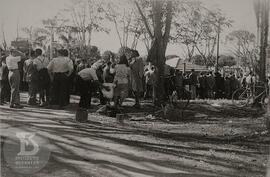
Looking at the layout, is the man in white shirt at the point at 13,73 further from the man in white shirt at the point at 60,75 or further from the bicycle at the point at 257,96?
the bicycle at the point at 257,96

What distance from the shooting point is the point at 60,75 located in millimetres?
13383

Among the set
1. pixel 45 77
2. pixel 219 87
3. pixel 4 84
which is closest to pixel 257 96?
pixel 219 87

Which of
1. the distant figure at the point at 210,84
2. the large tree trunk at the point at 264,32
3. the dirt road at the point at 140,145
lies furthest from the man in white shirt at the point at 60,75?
the distant figure at the point at 210,84

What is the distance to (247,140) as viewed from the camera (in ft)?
34.1

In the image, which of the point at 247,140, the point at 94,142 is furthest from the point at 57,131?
the point at 247,140

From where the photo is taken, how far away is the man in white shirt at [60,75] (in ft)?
43.3

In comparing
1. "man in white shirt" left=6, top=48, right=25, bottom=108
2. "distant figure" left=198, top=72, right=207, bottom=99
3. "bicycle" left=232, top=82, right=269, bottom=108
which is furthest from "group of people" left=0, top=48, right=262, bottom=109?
"distant figure" left=198, top=72, right=207, bottom=99

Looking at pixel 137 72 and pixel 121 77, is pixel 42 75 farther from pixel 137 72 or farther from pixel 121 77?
pixel 137 72

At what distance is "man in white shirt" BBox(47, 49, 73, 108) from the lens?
13.2m

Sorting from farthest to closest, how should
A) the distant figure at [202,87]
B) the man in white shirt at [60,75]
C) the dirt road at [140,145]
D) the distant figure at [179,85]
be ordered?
1. the distant figure at [202,87]
2. the distant figure at [179,85]
3. the man in white shirt at [60,75]
4. the dirt road at [140,145]

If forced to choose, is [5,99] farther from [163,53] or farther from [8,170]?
[8,170]

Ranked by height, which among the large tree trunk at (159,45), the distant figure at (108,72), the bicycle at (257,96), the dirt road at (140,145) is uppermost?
the large tree trunk at (159,45)

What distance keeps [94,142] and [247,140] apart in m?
3.60

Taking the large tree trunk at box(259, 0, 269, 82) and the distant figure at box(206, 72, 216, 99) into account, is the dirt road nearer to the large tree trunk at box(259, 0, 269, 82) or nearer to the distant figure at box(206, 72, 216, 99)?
the large tree trunk at box(259, 0, 269, 82)
